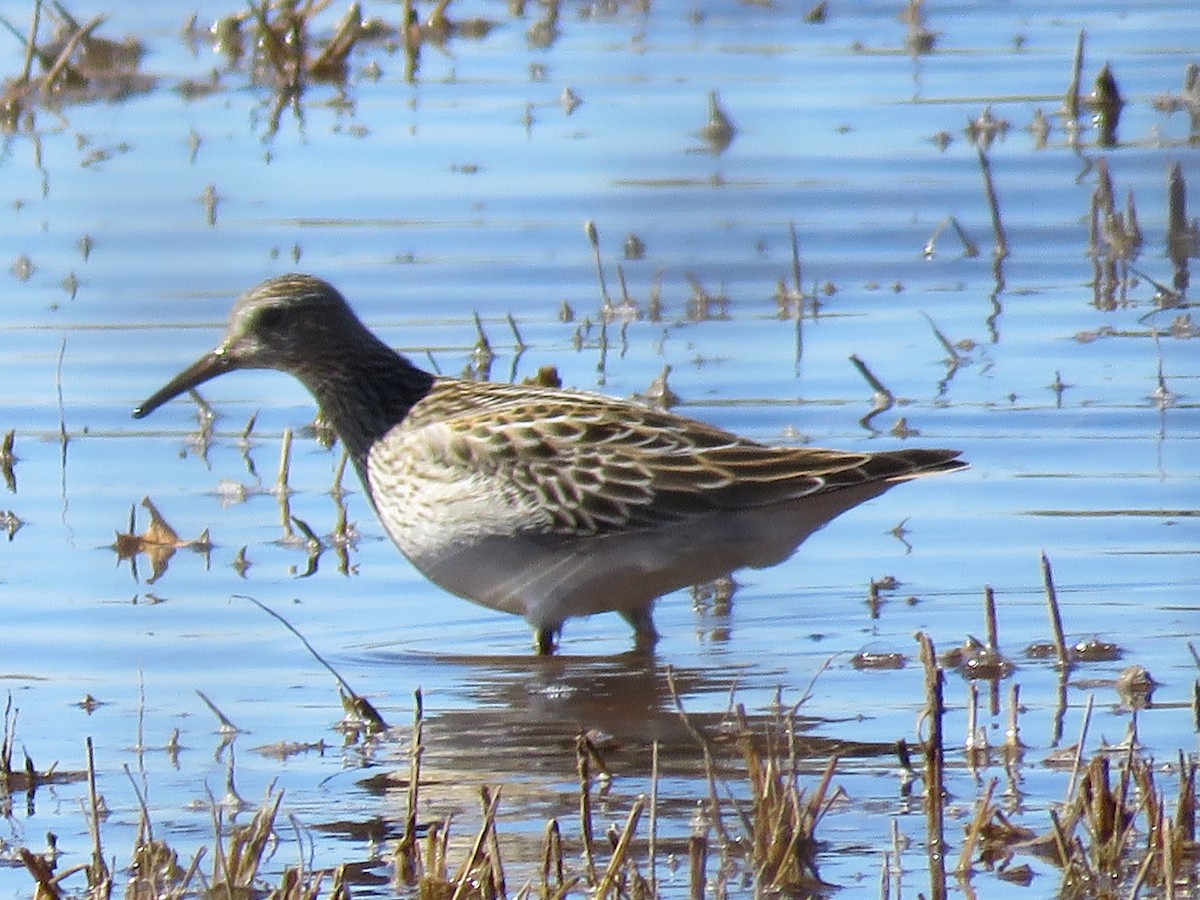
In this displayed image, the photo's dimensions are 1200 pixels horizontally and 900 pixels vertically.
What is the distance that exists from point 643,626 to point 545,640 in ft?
0.90

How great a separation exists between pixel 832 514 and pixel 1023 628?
0.60 metres

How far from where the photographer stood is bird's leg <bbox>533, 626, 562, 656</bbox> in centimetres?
761

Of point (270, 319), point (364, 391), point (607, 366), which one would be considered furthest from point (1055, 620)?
point (607, 366)

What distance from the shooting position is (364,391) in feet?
26.5

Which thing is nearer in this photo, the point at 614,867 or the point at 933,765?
the point at 614,867

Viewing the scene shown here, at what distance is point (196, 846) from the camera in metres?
5.80

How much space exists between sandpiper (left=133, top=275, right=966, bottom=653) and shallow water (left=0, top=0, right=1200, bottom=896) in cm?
25

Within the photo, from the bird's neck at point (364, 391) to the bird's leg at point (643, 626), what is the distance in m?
0.92

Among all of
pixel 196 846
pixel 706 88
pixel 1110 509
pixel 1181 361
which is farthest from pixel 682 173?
pixel 196 846

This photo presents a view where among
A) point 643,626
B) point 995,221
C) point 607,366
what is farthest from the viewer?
point 995,221

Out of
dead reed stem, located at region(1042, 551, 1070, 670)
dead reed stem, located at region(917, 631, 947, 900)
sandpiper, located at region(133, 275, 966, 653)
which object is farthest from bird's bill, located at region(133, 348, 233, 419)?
dead reed stem, located at region(917, 631, 947, 900)

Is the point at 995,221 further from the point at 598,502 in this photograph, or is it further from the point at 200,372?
the point at 598,502

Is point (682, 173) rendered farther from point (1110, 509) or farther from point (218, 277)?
point (1110, 509)

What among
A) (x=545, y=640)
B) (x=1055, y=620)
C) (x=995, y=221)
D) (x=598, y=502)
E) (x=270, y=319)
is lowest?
(x=545, y=640)
